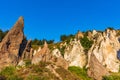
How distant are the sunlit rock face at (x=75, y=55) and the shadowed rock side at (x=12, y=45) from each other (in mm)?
13661

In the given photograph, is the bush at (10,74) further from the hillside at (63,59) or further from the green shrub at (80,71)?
the green shrub at (80,71)

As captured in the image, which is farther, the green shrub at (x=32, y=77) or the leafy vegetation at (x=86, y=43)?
the leafy vegetation at (x=86, y=43)

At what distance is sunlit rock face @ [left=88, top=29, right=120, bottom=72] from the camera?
78188mm

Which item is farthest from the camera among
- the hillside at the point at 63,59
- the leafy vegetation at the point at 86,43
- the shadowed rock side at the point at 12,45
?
the leafy vegetation at the point at 86,43

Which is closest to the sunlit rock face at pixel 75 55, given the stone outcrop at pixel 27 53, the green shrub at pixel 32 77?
the stone outcrop at pixel 27 53

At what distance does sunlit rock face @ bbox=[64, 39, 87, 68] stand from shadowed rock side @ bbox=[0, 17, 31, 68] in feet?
44.8

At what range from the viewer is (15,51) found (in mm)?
76250

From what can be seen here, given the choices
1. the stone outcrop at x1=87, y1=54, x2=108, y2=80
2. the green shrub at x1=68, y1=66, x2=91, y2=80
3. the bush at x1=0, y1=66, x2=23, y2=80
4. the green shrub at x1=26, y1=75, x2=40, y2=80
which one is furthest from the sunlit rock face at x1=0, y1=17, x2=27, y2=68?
the green shrub at x1=26, y1=75, x2=40, y2=80

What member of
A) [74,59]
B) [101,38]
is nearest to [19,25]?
[74,59]

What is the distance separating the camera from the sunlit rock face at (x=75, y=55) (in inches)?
3017

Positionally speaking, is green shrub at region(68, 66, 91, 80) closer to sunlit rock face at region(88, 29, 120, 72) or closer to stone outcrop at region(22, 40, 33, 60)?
sunlit rock face at region(88, 29, 120, 72)

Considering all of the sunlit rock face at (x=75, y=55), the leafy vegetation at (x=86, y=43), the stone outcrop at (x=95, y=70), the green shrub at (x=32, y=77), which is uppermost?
the leafy vegetation at (x=86, y=43)

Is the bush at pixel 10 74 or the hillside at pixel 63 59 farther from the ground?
the hillside at pixel 63 59

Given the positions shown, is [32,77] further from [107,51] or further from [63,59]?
[107,51]
